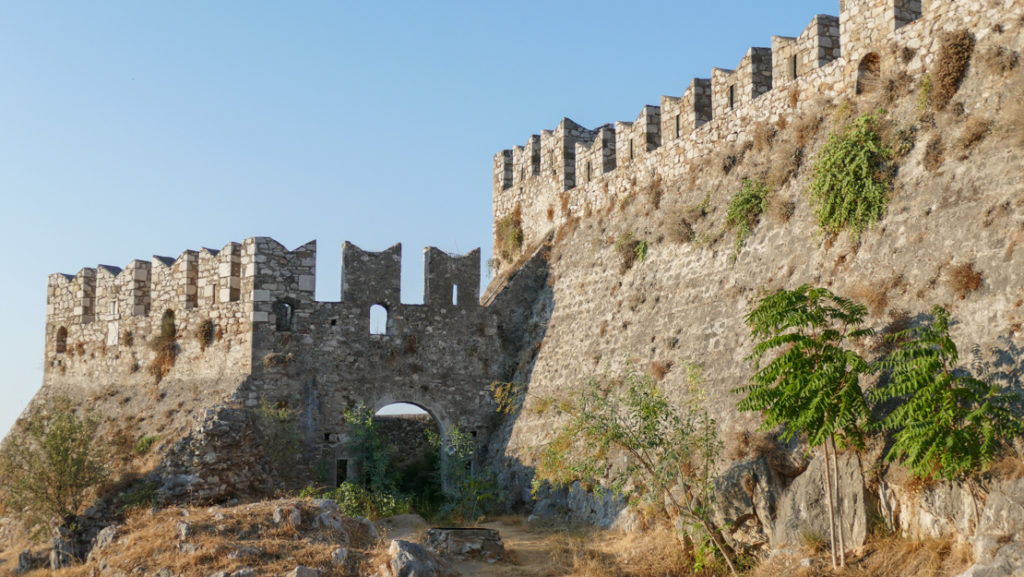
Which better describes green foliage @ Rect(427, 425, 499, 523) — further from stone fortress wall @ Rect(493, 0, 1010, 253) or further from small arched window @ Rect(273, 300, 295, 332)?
stone fortress wall @ Rect(493, 0, 1010, 253)

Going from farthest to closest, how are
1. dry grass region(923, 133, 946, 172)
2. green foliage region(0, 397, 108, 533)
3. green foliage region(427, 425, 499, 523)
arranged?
green foliage region(427, 425, 499, 523) → green foliage region(0, 397, 108, 533) → dry grass region(923, 133, 946, 172)

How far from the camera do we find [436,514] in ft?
73.9

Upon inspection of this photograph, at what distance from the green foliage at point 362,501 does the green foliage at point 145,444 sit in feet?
12.8

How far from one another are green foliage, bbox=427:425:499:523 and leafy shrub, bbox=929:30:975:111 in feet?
40.6

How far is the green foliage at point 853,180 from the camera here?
16672 millimetres

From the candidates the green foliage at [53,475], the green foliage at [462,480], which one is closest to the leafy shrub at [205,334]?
the green foliage at [53,475]

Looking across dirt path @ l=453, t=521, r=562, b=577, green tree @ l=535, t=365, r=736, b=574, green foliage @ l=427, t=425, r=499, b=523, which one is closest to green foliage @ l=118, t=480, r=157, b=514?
green foliage @ l=427, t=425, r=499, b=523

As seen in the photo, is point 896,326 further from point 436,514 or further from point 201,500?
point 201,500

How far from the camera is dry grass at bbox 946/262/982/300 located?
14.0m

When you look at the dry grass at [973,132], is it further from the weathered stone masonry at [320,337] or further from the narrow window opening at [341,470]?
the narrow window opening at [341,470]

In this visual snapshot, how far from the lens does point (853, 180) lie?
56.2 feet

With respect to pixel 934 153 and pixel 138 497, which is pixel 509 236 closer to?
pixel 138 497

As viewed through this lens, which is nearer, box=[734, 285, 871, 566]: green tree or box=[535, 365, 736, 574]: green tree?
box=[734, 285, 871, 566]: green tree

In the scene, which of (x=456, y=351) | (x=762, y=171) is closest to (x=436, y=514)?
(x=456, y=351)
